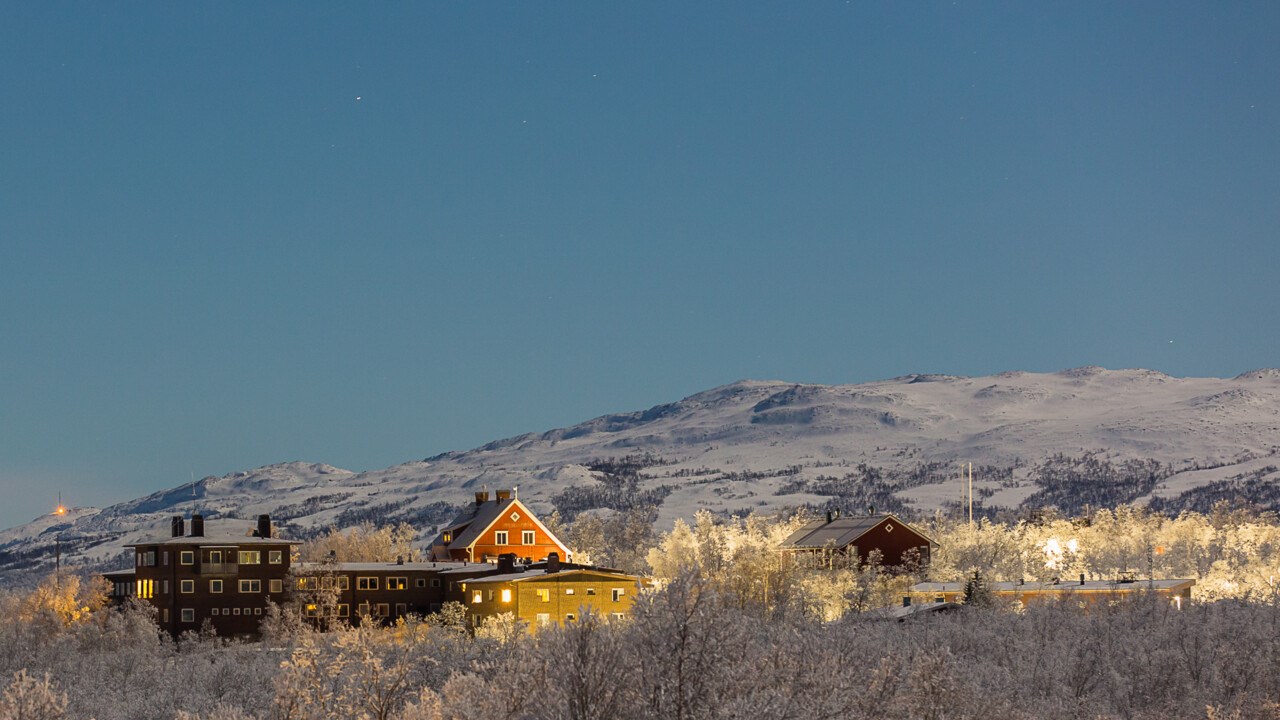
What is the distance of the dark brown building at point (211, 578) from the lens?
95.6 metres

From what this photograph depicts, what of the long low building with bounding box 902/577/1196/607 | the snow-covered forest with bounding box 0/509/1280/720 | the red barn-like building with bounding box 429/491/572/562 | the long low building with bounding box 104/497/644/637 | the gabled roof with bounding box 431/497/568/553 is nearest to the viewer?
the snow-covered forest with bounding box 0/509/1280/720

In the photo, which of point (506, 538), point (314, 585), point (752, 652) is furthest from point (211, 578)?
point (752, 652)

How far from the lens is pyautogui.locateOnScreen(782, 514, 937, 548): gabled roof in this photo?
118875 mm

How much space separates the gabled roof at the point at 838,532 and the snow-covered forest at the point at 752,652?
12.6 ft

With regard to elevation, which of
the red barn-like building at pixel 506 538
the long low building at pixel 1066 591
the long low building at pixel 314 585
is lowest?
the long low building at pixel 1066 591

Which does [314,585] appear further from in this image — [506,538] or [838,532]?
[838,532]

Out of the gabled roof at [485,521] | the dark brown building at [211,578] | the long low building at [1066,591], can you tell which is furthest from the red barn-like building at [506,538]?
the long low building at [1066,591]

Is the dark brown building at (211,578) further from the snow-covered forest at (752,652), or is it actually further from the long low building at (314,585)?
the snow-covered forest at (752,652)

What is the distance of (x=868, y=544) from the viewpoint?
119m

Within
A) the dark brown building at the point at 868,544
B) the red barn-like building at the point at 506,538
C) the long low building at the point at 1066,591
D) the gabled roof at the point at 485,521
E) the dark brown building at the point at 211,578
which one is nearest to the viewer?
the long low building at the point at 1066,591

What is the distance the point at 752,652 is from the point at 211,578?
232ft

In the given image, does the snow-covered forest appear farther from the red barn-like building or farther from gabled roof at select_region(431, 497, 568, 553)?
gabled roof at select_region(431, 497, 568, 553)

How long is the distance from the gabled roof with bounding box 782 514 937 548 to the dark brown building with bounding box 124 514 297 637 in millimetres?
47391

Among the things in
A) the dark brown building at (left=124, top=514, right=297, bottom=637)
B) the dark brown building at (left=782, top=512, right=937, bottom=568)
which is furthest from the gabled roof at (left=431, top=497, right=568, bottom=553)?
the dark brown building at (left=782, top=512, right=937, bottom=568)
